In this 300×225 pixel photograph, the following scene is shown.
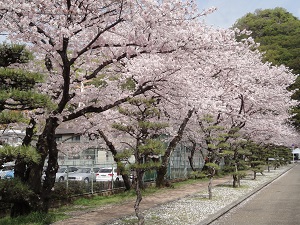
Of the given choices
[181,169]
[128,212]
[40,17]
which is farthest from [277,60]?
[40,17]

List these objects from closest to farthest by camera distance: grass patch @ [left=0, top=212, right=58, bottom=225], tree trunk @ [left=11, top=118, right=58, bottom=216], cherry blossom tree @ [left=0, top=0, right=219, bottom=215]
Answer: cherry blossom tree @ [left=0, top=0, right=219, bottom=215]
grass patch @ [left=0, top=212, right=58, bottom=225]
tree trunk @ [left=11, top=118, right=58, bottom=216]

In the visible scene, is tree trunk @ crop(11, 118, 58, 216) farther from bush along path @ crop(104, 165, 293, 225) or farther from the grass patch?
bush along path @ crop(104, 165, 293, 225)

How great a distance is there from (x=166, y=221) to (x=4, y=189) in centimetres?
472

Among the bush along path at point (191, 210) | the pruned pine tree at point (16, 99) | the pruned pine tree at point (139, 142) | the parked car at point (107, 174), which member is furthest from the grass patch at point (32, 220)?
the parked car at point (107, 174)

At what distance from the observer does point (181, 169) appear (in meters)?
27.3

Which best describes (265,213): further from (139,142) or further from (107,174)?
(107,174)


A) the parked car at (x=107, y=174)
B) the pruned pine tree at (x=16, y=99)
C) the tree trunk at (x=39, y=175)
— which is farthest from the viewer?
the parked car at (x=107, y=174)

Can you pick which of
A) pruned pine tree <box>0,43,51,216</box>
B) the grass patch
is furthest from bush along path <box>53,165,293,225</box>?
pruned pine tree <box>0,43,51,216</box>

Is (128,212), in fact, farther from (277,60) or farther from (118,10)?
(277,60)

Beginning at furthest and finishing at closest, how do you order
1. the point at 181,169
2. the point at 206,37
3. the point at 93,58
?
the point at 181,169 < the point at 93,58 < the point at 206,37

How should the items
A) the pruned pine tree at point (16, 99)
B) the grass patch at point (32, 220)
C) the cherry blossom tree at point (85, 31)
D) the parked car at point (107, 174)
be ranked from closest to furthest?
the pruned pine tree at point (16, 99) < the cherry blossom tree at point (85, 31) < the grass patch at point (32, 220) < the parked car at point (107, 174)

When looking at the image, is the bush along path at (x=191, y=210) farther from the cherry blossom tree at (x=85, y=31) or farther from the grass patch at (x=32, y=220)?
the cherry blossom tree at (x=85, y=31)

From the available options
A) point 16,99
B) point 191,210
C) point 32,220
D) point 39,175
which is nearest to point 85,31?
point 16,99

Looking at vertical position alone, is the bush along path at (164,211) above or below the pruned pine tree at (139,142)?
below
